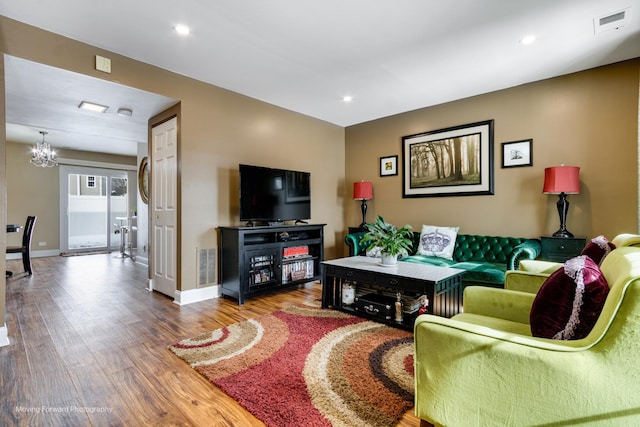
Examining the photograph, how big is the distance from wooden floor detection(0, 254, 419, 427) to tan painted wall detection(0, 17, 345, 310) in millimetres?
578

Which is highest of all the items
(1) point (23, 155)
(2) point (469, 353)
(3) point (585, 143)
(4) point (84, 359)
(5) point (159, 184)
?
(1) point (23, 155)

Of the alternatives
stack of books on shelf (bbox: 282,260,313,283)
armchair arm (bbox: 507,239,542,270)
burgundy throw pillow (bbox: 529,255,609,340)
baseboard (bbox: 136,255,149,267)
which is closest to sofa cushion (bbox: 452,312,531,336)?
burgundy throw pillow (bbox: 529,255,609,340)

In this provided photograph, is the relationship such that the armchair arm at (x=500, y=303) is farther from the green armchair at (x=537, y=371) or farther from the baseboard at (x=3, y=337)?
the baseboard at (x=3, y=337)

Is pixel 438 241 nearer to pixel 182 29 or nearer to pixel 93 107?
pixel 182 29

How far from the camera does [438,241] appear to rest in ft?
13.0

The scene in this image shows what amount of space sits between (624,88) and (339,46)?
2932mm

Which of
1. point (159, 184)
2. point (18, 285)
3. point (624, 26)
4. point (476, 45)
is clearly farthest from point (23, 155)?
point (624, 26)

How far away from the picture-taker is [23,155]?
6.68m

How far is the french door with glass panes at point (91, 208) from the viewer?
23.8 feet

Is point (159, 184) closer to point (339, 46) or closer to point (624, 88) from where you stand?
point (339, 46)

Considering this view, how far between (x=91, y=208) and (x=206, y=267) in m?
6.09

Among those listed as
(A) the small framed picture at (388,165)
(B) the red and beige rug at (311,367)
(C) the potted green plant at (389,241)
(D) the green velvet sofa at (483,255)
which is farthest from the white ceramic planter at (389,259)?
(A) the small framed picture at (388,165)

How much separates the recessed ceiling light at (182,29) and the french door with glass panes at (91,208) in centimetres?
647

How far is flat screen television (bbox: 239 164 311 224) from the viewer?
12.2ft
